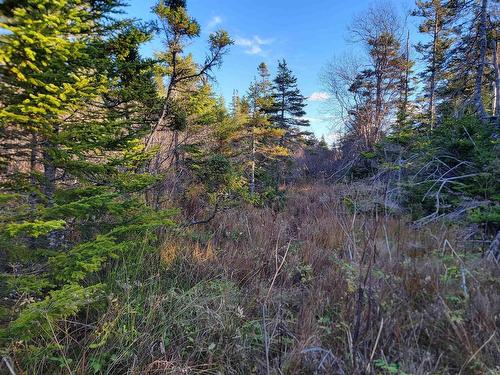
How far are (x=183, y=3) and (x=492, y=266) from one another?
321 inches

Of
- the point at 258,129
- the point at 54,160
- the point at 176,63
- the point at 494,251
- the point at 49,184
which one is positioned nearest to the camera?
the point at 54,160

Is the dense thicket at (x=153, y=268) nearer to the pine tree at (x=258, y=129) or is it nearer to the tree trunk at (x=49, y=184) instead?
the tree trunk at (x=49, y=184)

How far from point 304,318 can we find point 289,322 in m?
0.15

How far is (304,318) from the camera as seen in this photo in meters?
2.56

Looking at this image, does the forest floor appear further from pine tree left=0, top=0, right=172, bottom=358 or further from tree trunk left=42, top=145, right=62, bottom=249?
tree trunk left=42, top=145, right=62, bottom=249

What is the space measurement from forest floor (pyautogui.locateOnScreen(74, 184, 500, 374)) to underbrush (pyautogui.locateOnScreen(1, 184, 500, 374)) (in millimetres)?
11

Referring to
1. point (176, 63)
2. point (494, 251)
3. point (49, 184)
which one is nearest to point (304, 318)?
point (494, 251)

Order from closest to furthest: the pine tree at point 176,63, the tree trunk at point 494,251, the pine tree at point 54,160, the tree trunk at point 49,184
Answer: the pine tree at point 54,160 → the tree trunk at point 49,184 → the tree trunk at point 494,251 → the pine tree at point 176,63

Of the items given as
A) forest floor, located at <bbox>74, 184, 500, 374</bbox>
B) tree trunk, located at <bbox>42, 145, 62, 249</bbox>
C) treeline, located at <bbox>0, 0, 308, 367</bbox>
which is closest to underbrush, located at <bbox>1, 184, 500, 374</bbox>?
forest floor, located at <bbox>74, 184, 500, 374</bbox>

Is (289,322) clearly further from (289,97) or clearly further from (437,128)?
(289,97)

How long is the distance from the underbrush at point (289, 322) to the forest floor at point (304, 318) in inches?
0.4

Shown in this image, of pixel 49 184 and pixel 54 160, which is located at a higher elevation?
pixel 54 160

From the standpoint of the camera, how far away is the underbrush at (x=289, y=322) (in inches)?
81.6

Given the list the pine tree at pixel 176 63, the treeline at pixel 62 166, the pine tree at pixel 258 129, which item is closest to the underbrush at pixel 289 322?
the treeline at pixel 62 166
